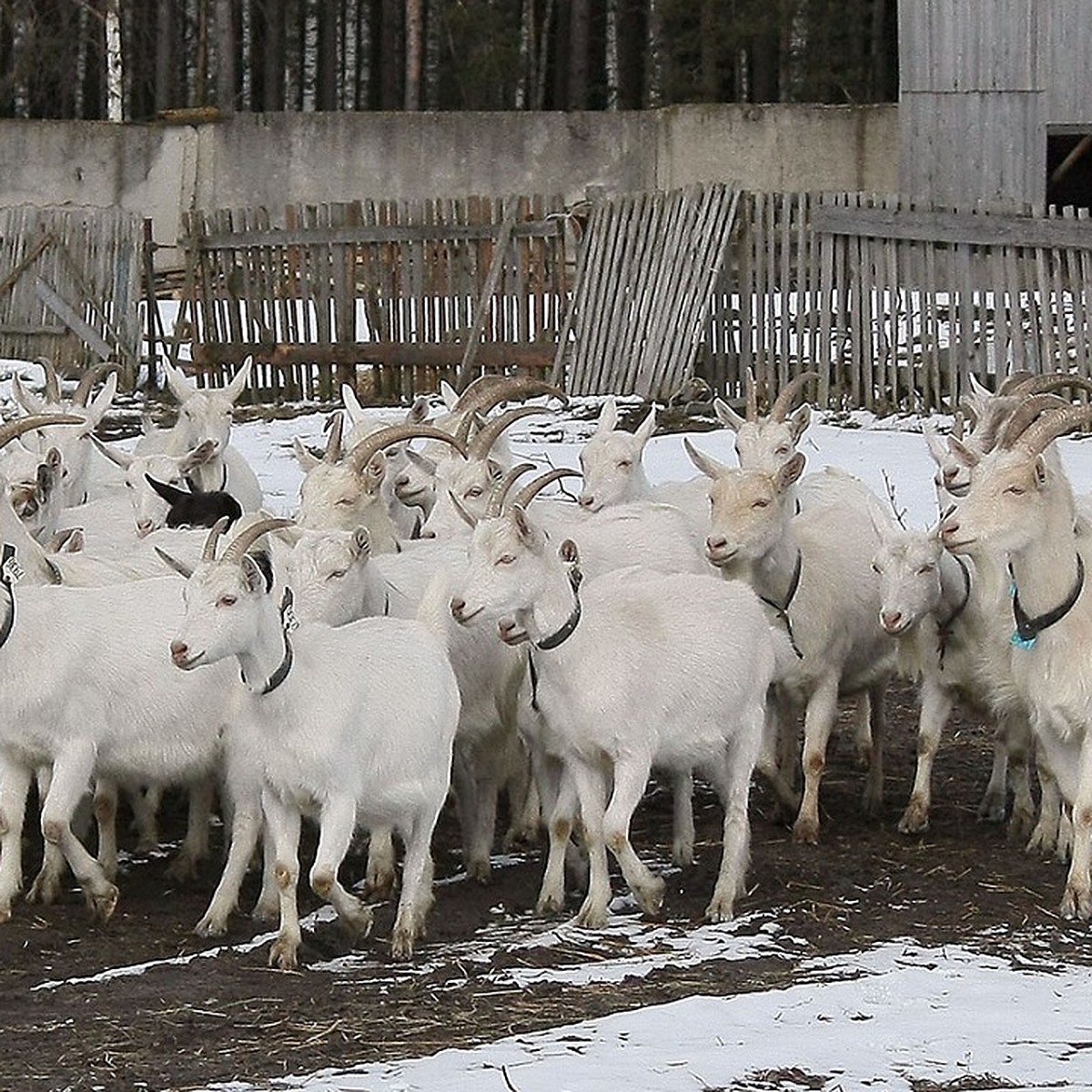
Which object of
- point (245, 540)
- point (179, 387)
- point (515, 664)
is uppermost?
point (179, 387)

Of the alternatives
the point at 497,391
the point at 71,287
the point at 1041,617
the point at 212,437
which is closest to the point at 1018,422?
the point at 1041,617

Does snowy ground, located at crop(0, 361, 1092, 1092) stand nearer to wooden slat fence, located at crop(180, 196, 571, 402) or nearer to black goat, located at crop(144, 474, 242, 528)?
black goat, located at crop(144, 474, 242, 528)

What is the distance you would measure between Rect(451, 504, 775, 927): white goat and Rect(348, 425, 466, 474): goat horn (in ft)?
3.32

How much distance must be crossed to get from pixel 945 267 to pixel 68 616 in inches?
442

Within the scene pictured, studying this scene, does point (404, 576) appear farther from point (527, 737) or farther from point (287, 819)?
point (287, 819)

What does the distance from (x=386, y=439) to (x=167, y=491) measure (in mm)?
1409

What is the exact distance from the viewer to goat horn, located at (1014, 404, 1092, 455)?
25.6ft

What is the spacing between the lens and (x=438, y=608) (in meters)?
7.73

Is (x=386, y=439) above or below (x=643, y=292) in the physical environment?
below

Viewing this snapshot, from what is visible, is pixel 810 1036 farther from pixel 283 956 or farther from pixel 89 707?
pixel 89 707

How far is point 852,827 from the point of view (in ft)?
29.3

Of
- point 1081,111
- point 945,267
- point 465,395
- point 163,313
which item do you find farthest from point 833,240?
point 163,313

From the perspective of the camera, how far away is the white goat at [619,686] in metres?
7.54

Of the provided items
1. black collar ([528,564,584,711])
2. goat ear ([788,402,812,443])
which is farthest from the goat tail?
goat ear ([788,402,812,443])
